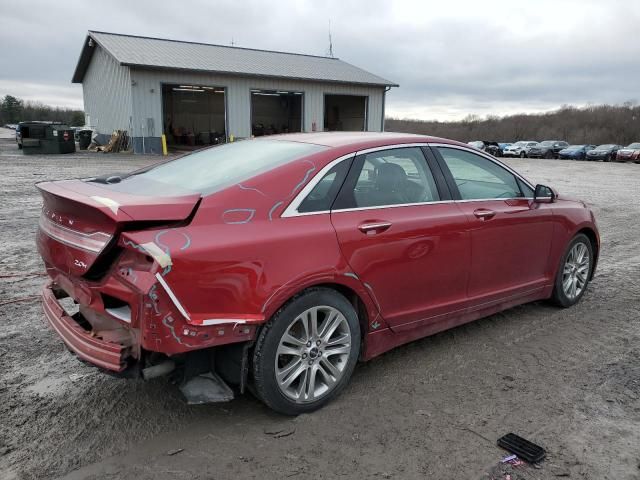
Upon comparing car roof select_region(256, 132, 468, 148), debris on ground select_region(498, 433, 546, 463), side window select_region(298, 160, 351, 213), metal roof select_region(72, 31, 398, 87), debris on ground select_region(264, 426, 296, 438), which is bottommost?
debris on ground select_region(264, 426, 296, 438)

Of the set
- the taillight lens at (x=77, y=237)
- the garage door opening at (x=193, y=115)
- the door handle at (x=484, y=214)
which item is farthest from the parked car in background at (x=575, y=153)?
the taillight lens at (x=77, y=237)

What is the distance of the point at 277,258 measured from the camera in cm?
283

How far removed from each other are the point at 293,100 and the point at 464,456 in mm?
42376

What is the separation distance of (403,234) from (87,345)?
199cm

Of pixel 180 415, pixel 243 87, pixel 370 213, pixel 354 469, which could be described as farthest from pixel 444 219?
pixel 243 87

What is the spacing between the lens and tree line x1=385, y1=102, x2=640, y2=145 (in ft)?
213

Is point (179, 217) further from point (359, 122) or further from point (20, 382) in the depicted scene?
point (359, 122)

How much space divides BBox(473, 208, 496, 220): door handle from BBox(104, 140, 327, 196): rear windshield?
133 centimetres

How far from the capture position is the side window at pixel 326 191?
309 centimetres

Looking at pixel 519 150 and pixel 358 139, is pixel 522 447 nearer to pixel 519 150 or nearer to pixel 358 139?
pixel 358 139

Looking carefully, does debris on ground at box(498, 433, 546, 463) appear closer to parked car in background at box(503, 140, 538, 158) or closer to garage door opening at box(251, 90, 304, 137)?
garage door opening at box(251, 90, 304, 137)

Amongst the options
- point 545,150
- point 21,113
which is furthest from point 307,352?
point 21,113

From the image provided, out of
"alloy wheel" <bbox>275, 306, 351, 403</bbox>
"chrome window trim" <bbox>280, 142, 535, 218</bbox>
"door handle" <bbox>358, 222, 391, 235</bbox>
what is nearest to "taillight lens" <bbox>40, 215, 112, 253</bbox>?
"chrome window trim" <bbox>280, 142, 535, 218</bbox>

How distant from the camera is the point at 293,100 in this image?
43.1m
